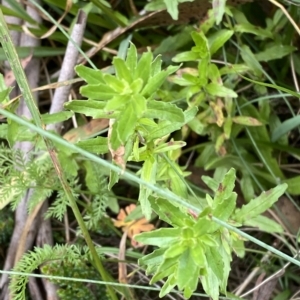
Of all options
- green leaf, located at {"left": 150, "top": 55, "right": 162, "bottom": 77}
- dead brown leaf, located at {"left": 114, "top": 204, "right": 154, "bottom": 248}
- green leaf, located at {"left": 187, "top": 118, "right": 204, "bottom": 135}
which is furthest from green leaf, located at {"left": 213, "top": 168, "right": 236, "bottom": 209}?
dead brown leaf, located at {"left": 114, "top": 204, "right": 154, "bottom": 248}

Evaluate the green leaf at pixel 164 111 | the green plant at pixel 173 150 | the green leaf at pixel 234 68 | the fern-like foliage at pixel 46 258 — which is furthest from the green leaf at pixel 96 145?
the green leaf at pixel 234 68

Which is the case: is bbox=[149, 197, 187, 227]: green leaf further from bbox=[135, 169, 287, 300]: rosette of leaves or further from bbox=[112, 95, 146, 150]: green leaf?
bbox=[112, 95, 146, 150]: green leaf

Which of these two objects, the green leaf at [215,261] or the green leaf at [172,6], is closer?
the green leaf at [215,261]

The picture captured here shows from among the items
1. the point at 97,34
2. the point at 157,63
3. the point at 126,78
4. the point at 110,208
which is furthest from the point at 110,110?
the point at 97,34

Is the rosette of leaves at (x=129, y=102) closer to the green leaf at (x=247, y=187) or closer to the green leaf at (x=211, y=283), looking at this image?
the green leaf at (x=211, y=283)

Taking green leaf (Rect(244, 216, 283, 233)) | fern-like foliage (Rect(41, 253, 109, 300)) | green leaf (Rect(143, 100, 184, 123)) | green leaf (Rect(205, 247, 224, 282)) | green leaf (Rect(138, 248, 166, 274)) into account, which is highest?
green leaf (Rect(143, 100, 184, 123))

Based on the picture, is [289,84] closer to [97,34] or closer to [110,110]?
[97,34]
